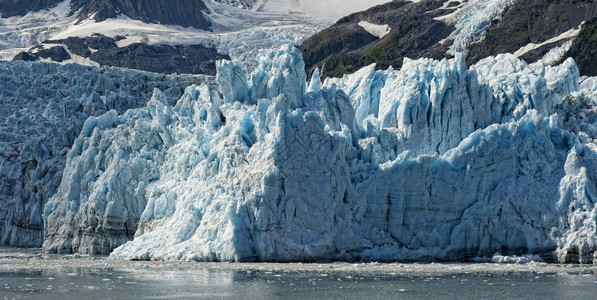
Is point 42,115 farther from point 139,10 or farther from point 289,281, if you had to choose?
point 139,10

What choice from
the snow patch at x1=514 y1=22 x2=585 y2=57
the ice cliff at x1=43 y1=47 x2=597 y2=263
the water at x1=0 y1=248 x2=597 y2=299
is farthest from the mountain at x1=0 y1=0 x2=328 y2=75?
the water at x1=0 y1=248 x2=597 y2=299

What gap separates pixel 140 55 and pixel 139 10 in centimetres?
2779

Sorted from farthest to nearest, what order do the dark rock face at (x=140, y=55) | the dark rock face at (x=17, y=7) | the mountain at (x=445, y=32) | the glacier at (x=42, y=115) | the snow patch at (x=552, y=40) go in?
the dark rock face at (x=17, y=7) → the dark rock face at (x=140, y=55) → the mountain at (x=445, y=32) → the snow patch at (x=552, y=40) → the glacier at (x=42, y=115)

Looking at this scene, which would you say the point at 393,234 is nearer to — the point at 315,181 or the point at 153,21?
the point at 315,181

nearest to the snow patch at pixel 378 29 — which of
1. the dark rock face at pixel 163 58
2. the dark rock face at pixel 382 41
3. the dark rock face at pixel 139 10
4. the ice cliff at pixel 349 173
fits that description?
the dark rock face at pixel 382 41

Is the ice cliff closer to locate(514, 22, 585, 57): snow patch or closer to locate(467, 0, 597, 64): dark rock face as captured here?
locate(514, 22, 585, 57): snow patch

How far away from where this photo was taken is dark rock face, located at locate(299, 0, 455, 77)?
388ft

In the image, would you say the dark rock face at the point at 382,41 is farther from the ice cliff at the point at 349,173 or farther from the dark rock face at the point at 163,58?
the ice cliff at the point at 349,173

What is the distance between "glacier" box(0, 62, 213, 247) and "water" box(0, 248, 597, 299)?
13537 mm

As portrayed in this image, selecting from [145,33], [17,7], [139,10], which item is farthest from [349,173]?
[17,7]

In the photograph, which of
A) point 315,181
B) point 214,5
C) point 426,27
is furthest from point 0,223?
point 214,5

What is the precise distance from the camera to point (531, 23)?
367ft

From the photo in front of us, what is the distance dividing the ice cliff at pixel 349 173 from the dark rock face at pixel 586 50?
151 ft

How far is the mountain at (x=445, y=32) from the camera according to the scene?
352ft
